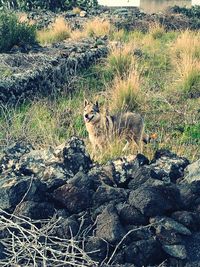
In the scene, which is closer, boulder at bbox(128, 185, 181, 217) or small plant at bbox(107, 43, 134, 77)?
boulder at bbox(128, 185, 181, 217)

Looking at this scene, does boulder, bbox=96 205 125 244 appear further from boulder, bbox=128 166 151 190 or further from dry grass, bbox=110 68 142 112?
dry grass, bbox=110 68 142 112

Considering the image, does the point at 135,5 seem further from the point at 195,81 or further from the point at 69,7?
the point at 195,81

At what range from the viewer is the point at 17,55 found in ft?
39.9

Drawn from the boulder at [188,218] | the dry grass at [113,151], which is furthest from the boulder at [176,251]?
the dry grass at [113,151]

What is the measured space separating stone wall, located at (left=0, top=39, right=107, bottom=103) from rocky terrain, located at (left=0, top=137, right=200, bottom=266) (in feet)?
15.2

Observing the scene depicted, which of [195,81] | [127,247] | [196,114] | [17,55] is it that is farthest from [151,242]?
[17,55]

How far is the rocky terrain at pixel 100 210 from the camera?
3.94m

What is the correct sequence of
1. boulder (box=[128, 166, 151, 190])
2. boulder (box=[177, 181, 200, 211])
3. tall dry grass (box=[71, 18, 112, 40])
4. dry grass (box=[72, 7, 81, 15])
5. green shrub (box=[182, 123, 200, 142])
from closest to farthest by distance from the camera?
boulder (box=[177, 181, 200, 211]) → boulder (box=[128, 166, 151, 190]) → green shrub (box=[182, 123, 200, 142]) → tall dry grass (box=[71, 18, 112, 40]) → dry grass (box=[72, 7, 81, 15])

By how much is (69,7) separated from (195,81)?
Answer: 762 inches

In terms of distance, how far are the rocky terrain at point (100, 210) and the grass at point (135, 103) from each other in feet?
Answer: 3.64

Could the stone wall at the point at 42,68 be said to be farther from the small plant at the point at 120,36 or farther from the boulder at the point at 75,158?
the boulder at the point at 75,158

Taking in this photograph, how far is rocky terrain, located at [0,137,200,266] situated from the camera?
12.9 feet

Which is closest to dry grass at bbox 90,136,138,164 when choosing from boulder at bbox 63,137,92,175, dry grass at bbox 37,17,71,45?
boulder at bbox 63,137,92,175

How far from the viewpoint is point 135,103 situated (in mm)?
9750
